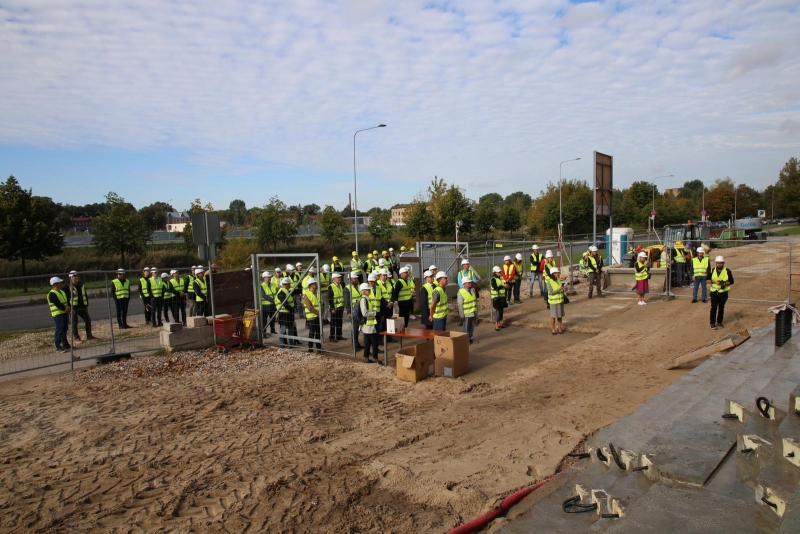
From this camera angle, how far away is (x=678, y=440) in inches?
232

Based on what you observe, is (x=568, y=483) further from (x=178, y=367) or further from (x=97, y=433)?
→ (x=178, y=367)

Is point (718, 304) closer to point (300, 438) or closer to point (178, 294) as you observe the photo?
point (300, 438)

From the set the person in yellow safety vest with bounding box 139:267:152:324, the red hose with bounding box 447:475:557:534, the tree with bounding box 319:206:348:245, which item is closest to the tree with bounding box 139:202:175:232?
the tree with bounding box 319:206:348:245

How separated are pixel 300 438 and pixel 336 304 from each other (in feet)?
21.1

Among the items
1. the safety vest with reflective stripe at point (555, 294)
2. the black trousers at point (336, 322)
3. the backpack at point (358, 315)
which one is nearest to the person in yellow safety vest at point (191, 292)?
the black trousers at point (336, 322)

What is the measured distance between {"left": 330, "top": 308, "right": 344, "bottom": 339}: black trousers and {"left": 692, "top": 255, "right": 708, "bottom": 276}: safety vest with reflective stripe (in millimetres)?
11096

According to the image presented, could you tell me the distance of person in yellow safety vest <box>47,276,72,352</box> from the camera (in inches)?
516

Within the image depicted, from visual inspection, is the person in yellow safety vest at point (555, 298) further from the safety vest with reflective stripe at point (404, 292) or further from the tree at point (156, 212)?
the tree at point (156, 212)

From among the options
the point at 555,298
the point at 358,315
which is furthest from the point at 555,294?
the point at 358,315

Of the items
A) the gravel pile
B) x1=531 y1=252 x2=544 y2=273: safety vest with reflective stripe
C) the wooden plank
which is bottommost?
the gravel pile

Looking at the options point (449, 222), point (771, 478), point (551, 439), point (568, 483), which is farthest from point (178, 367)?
point (449, 222)

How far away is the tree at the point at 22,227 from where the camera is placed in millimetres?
26094

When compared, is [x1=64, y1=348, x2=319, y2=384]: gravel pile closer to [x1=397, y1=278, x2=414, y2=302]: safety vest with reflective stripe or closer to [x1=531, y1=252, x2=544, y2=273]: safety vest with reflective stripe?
[x1=397, y1=278, x2=414, y2=302]: safety vest with reflective stripe

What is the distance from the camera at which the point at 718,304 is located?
44.9 ft
